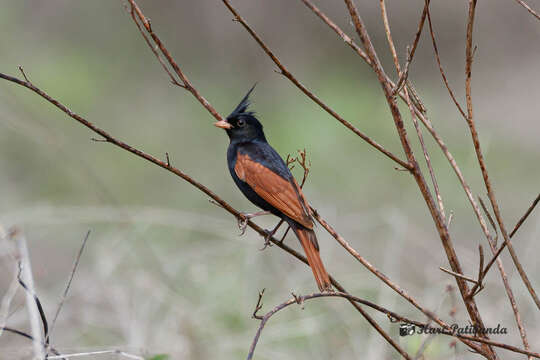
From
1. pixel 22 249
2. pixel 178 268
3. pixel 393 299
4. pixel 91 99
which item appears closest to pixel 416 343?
pixel 393 299

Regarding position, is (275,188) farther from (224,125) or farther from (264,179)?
(224,125)

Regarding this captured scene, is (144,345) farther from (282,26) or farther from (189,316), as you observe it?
(282,26)

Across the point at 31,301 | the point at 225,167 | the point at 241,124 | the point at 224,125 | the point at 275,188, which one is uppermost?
the point at 225,167

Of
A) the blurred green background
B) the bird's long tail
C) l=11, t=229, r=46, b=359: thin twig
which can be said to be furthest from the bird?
l=11, t=229, r=46, b=359: thin twig

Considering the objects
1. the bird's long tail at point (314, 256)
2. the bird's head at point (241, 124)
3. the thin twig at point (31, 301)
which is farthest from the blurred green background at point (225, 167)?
the thin twig at point (31, 301)

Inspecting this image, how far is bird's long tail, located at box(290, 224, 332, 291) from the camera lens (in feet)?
9.54

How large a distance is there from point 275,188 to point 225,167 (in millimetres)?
7250

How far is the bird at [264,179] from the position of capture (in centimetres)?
351

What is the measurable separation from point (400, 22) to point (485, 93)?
1.98 metres

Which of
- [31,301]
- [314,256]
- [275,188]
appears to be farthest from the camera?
[275,188]

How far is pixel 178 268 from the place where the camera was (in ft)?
18.9

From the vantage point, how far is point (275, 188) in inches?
149

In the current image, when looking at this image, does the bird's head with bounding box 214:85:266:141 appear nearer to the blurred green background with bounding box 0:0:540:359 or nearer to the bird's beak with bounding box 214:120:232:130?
the bird's beak with bounding box 214:120:232:130

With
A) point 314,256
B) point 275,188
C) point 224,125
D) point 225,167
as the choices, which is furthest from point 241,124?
point 225,167
